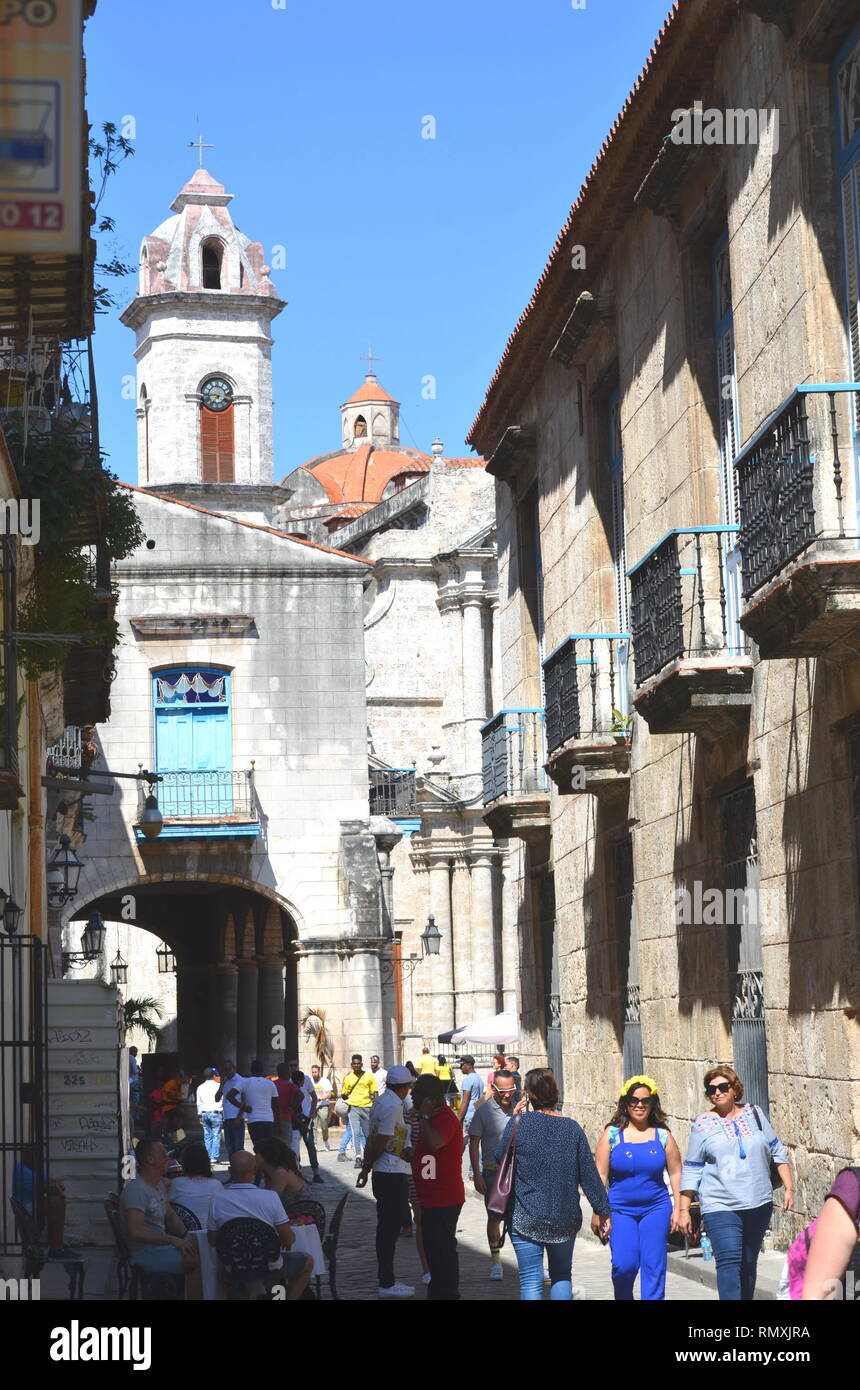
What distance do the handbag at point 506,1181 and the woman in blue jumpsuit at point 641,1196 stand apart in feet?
1.50

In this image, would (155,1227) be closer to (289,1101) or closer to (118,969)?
(289,1101)

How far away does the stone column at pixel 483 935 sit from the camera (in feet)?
144

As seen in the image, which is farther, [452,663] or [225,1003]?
[452,663]

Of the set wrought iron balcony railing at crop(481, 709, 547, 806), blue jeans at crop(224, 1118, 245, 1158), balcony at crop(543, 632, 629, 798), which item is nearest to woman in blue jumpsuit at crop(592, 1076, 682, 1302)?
balcony at crop(543, 632, 629, 798)

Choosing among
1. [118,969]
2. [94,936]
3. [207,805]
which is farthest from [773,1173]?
[118,969]

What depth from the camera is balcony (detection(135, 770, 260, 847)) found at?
30.8 m

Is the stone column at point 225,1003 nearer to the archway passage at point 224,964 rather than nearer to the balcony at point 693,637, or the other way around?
the archway passage at point 224,964

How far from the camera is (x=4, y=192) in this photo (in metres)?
9.54

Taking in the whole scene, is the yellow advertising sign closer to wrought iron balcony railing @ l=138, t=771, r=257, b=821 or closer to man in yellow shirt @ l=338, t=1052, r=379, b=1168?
man in yellow shirt @ l=338, t=1052, r=379, b=1168

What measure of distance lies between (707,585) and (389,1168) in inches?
176

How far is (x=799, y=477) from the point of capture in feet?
33.1

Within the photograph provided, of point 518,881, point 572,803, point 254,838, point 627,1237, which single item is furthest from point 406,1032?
point 627,1237

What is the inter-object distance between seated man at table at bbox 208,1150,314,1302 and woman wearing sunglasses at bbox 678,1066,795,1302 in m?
1.86

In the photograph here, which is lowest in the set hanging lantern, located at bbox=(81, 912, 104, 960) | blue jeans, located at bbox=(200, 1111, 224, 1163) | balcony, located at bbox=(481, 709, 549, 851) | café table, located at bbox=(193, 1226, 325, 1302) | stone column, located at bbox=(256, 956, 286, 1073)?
blue jeans, located at bbox=(200, 1111, 224, 1163)
